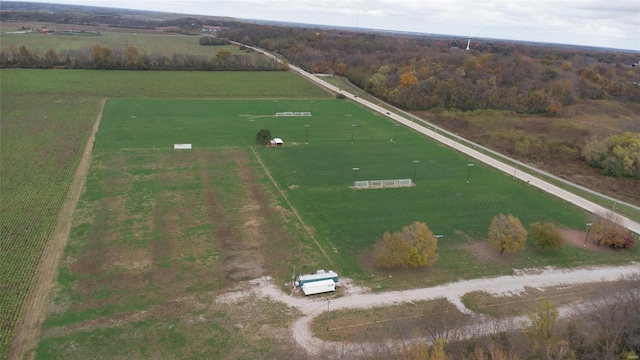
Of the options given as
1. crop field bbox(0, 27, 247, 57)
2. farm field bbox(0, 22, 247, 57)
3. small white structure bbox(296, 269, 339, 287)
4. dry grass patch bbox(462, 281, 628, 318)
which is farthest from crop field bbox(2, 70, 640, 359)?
crop field bbox(0, 27, 247, 57)

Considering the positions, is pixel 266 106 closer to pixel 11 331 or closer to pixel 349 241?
pixel 349 241

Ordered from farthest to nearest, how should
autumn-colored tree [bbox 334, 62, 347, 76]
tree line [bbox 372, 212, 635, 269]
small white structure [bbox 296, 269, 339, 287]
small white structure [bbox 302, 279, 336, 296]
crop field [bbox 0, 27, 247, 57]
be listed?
crop field [bbox 0, 27, 247, 57] < autumn-colored tree [bbox 334, 62, 347, 76] < tree line [bbox 372, 212, 635, 269] < small white structure [bbox 296, 269, 339, 287] < small white structure [bbox 302, 279, 336, 296]

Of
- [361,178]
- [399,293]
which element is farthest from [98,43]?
[399,293]

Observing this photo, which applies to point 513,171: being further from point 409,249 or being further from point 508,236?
point 409,249

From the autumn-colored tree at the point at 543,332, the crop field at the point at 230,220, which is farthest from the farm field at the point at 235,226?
the autumn-colored tree at the point at 543,332

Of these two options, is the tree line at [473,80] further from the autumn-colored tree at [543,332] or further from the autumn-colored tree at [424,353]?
the autumn-colored tree at [424,353]

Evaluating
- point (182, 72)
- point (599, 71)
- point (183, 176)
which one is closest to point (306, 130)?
point (183, 176)

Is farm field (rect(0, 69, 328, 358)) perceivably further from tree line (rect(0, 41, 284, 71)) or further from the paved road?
the paved road
